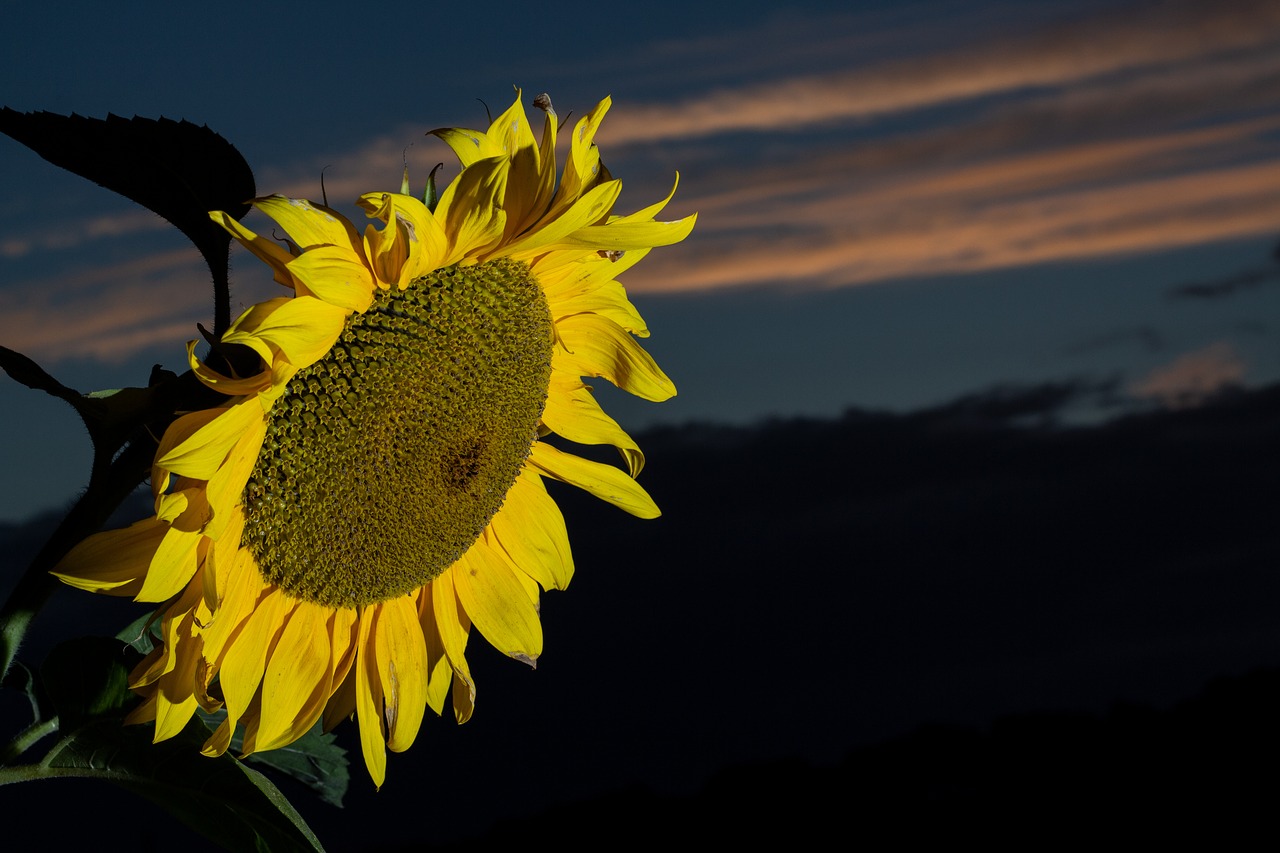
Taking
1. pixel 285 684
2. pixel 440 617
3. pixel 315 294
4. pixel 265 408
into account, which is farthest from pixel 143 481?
pixel 440 617

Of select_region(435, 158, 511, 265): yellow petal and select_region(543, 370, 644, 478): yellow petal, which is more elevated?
select_region(435, 158, 511, 265): yellow petal

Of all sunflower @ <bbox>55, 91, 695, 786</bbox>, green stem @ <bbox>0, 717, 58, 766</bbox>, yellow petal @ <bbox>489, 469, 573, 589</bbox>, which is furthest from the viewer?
yellow petal @ <bbox>489, 469, 573, 589</bbox>

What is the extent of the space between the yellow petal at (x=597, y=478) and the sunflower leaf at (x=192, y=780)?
0.80 metres

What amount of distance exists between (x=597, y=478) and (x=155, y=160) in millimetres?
1042

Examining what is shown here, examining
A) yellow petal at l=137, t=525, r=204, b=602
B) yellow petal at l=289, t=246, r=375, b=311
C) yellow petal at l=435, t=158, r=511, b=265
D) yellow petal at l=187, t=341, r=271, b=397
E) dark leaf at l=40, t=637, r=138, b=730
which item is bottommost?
dark leaf at l=40, t=637, r=138, b=730

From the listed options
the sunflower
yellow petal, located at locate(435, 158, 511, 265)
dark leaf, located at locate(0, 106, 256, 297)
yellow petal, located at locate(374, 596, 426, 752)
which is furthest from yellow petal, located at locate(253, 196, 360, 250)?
yellow petal, located at locate(374, 596, 426, 752)

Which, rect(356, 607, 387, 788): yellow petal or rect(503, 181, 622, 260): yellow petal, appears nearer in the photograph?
rect(503, 181, 622, 260): yellow petal

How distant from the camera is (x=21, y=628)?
1954 mm

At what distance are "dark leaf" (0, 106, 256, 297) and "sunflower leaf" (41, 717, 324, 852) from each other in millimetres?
774

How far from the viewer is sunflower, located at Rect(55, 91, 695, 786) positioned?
178cm

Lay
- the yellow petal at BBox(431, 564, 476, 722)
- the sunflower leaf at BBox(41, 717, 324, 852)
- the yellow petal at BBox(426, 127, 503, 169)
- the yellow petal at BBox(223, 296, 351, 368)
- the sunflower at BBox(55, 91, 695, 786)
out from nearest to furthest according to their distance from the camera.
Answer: the yellow petal at BBox(223, 296, 351, 368), the sunflower at BBox(55, 91, 695, 786), the yellow petal at BBox(426, 127, 503, 169), the sunflower leaf at BBox(41, 717, 324, 852), the yellow petal at BBox(431, 564, 476, 722)

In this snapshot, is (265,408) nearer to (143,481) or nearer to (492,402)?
(143,481)

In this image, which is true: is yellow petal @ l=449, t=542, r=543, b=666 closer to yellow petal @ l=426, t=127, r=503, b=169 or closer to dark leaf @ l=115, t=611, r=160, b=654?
dark leaf @ l=115, t=611, r=160, b=654

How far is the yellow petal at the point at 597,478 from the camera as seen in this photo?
8.38 feet
